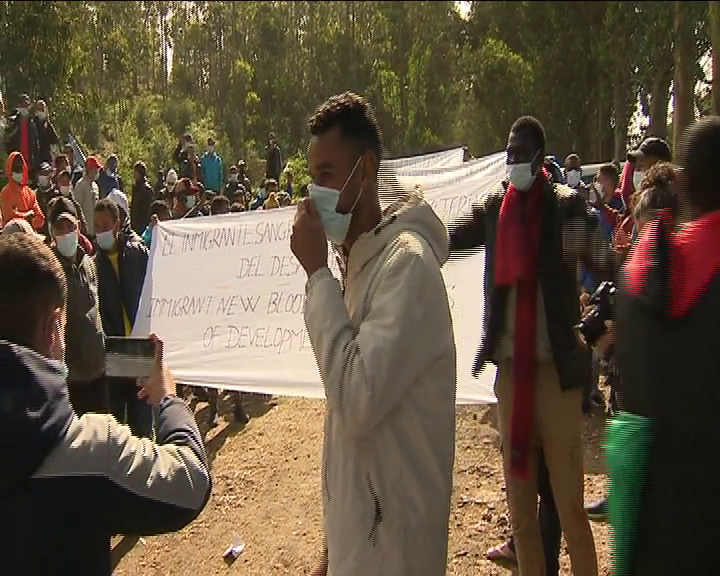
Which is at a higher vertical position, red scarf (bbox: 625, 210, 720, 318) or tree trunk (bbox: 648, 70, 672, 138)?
tree trunk (bbox: 648, 70, 672, 138)

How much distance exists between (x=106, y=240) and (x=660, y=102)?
1907 cm

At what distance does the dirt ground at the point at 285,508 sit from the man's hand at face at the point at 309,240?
261 centimetres

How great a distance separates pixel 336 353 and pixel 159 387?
50cm

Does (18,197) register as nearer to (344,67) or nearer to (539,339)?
(539,339)

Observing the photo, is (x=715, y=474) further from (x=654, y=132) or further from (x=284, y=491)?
(x=654, y=132)

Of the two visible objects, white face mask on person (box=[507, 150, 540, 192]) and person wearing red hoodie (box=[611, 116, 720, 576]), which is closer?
person wearing red hoodie (box=[611, 116, 720, 576])

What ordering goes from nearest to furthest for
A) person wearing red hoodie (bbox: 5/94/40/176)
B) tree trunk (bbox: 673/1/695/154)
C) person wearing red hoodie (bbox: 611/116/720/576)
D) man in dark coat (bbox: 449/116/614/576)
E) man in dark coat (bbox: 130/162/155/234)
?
1. person wearing red hoodie (bbox: 611/116/720/576)
2. man in dark coat (bbox: 449/116/614/576)
3. man in dark coat (bbox: 130/162/155/234)
4. tree trunk (bbox: 673/1/695/154)
5. person wearing red hoodie (bbox: 5/94/40/176)

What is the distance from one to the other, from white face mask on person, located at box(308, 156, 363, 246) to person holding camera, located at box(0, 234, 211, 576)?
1.97ft

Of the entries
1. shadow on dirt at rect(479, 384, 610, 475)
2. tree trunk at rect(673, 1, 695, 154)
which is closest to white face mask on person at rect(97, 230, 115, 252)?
shadow on dirt at rect(479, 384, 610, 475)

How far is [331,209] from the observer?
1974mm

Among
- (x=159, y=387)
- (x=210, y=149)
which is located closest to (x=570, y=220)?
(x=159, y=387)

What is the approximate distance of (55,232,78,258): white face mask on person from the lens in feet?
14.0

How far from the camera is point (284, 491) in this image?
526 centimetres

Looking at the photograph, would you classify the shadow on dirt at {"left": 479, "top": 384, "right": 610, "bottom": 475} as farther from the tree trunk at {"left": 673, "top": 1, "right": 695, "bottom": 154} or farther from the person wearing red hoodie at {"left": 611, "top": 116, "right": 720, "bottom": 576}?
the tree trunk at {"left": 673, "top": 1, "right": 695, "bottom": 154}
